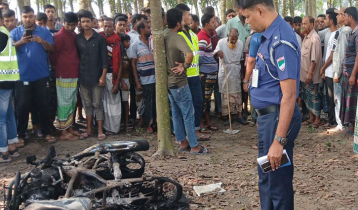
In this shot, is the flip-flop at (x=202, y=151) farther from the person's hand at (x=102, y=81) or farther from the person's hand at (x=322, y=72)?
the person's hand at (x=322, y=72)

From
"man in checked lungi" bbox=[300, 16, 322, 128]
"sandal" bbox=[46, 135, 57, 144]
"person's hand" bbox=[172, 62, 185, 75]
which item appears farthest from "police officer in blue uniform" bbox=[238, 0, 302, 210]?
"man in checked lungi" bbox=[300, 16, 322, 128]

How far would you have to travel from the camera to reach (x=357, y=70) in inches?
274

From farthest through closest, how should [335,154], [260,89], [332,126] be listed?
[332,126], [335,154], [260,89]

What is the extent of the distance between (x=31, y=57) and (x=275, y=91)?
16.6 feet

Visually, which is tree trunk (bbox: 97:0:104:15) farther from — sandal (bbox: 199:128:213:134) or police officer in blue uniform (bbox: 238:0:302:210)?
police officer in blue uniform (bbox: 238:0:302:210)

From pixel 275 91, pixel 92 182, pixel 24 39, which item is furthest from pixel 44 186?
pixel 24 39

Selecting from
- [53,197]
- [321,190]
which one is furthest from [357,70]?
[53,197]

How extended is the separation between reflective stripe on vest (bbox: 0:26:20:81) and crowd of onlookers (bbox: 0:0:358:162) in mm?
15

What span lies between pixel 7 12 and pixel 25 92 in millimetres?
1484

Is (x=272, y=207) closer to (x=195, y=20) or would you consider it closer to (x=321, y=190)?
(x=321, y=190)

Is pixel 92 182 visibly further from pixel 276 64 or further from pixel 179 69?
pixel 179 69

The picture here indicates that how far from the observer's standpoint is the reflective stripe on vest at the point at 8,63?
624cm

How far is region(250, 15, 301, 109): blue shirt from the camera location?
3086 millimetres

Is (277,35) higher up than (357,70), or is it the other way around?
(277,35)
